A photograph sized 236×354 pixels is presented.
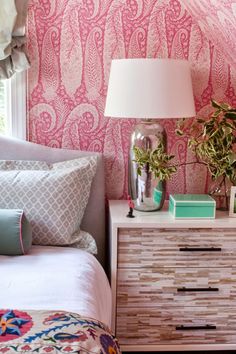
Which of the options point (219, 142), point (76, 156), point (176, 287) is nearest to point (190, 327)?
point (176, 287)

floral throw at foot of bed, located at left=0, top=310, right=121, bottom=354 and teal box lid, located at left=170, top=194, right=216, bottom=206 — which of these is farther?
teal box lid, located at left=170, top=194, right=216, bottom=206

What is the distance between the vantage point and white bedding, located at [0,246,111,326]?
171cm

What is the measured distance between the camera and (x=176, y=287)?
230 centimetres

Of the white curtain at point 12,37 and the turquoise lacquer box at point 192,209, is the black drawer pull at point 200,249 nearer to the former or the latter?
the turquoise lacquer box at point 192,209

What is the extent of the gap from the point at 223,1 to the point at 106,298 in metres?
1.28

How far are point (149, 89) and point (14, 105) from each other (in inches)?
29.7

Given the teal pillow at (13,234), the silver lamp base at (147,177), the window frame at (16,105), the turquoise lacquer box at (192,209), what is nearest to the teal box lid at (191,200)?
the turquoise lacquer box at (192,209)

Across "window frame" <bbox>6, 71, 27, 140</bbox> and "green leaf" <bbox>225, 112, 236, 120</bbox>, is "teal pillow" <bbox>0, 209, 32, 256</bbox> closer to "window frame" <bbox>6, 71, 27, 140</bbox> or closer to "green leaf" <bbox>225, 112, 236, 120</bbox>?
"window frame" <bbox>6, 71, 27, 140</bbox>

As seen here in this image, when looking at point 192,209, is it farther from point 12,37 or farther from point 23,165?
point 12,37

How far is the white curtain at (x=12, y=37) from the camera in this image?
234cm

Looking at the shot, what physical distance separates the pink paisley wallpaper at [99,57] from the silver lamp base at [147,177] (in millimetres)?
207

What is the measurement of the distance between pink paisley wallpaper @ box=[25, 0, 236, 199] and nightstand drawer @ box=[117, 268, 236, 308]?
0.62m

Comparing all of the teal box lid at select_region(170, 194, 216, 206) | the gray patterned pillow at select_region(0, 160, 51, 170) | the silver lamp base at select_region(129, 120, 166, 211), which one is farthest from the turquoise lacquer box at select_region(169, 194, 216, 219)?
the gray patterned pillow at select_region(0, 160, 51, 170)

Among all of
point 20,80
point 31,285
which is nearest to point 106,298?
point 31,285
